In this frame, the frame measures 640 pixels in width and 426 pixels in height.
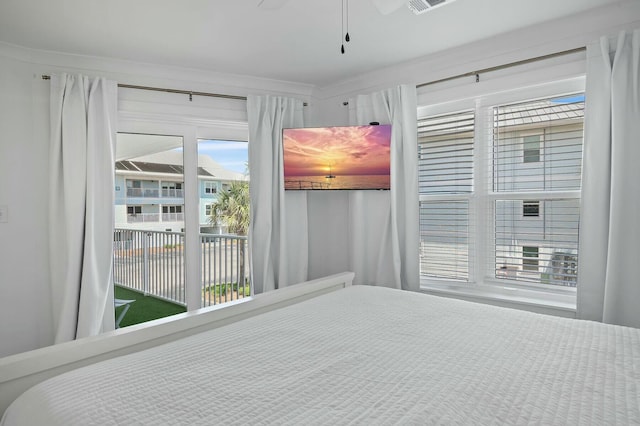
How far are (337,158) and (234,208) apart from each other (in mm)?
1066

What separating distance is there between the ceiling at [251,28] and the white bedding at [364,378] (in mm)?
1784

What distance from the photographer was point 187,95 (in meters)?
3.14

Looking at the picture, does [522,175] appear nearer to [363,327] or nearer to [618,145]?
[618,145]

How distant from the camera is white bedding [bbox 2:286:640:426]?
0.90 meters

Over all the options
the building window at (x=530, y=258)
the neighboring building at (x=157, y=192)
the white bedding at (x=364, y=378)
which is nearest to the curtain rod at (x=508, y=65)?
the building window at (x=530, y=258)

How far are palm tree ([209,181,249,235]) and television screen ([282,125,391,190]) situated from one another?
0.45 meters

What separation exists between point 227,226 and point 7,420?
8.18ft

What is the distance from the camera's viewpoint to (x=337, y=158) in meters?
3.16

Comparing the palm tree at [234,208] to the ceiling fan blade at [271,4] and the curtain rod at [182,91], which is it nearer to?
the curtain rod at [182,91]

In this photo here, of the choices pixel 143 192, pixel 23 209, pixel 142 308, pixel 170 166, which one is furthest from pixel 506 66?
pixel 23 209

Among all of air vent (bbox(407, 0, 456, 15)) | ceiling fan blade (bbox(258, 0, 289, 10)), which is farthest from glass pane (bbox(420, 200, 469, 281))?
ceiling fan blade (bbox(258, 0, 289, 10))

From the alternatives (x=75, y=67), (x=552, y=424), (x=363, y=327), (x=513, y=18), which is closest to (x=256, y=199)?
(x=75, y=67)

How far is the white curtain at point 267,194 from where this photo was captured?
10.9 feet

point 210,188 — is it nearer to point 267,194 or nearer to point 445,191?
point 267,194
